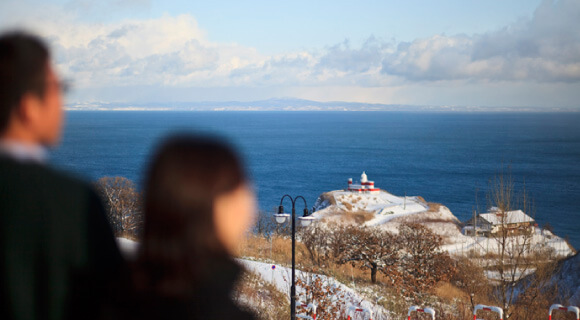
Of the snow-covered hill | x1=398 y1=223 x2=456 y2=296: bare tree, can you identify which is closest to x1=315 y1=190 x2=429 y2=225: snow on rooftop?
the snow-covered hill

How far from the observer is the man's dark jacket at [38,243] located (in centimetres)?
69

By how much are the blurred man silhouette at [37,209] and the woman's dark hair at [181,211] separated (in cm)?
8

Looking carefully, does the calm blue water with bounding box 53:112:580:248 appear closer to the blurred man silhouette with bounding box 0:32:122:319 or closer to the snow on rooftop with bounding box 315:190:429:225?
the snow on rooftop with bounding box 315:190:429:225

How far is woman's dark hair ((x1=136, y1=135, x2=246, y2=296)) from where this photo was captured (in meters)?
0.69

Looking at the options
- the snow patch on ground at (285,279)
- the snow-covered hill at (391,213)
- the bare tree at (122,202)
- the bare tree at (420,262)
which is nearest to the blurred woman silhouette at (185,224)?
the snow patch on ground at (285,279)

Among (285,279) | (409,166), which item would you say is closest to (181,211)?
(285,279)

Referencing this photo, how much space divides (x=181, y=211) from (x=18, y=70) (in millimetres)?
286

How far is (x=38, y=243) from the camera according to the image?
683 mm

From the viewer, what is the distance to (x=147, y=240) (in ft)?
2.31

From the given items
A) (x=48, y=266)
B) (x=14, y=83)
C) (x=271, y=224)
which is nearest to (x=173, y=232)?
(x=48, y=266)

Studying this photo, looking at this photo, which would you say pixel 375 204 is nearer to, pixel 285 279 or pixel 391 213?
pixel 391 213

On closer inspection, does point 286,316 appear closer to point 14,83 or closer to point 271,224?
point 14,83

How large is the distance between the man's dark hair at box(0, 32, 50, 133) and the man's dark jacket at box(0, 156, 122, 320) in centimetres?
8

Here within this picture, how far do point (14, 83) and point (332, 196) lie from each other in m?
51.5
